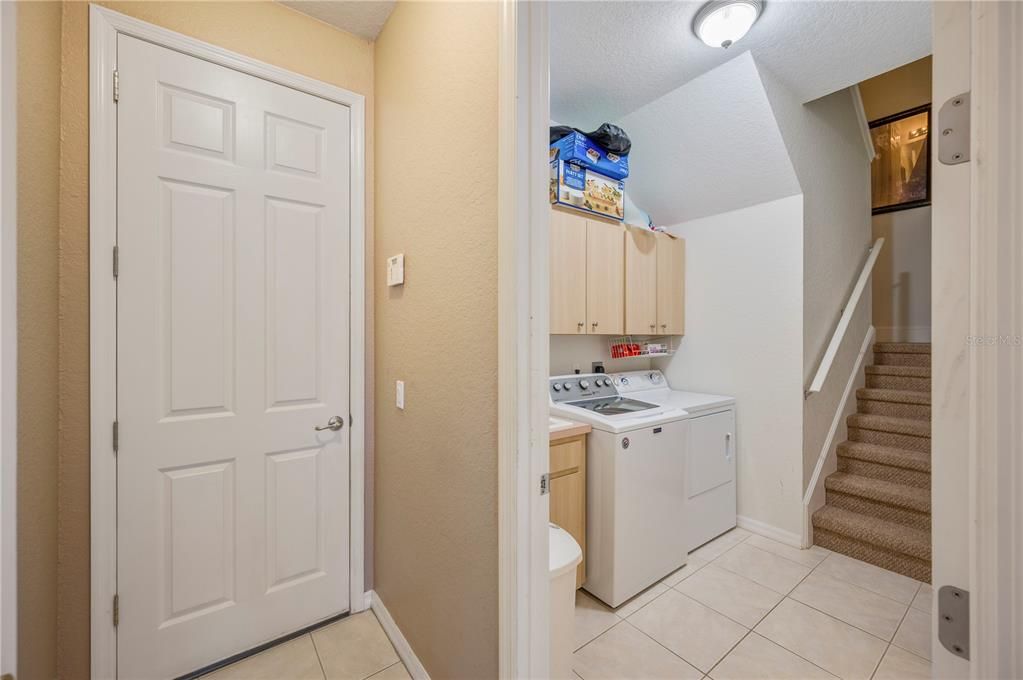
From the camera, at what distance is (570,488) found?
77.1 inches

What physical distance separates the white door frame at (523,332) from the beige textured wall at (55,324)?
134cm

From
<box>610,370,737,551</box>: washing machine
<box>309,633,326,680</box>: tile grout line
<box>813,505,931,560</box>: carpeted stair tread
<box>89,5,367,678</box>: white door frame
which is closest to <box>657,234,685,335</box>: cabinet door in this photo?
<box>610,370,737,551</box>: washing machine

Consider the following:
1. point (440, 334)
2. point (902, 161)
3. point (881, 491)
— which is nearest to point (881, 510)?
point (881, 491)

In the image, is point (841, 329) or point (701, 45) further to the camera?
point (841, 329)

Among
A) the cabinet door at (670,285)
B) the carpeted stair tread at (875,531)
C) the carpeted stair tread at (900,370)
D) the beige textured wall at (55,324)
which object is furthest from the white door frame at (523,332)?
the carpeted stair tread at (900,370)

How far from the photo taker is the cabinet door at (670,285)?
2936 millimetres

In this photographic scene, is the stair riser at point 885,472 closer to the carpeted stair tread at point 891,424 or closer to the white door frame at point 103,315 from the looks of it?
the carpeted stair tread at point 891,424

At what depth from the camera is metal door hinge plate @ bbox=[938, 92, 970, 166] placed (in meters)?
0.48

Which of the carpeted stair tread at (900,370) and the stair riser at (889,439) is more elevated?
the carpeted stair tread at (900,370)

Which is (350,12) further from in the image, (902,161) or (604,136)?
(902,161)

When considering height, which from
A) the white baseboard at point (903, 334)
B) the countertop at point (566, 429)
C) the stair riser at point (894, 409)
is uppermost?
the white baseboard at point (903, 334)

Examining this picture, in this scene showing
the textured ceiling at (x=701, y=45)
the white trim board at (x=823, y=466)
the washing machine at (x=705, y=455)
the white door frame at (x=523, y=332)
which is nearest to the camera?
the white door frame at (x=523, y=332)

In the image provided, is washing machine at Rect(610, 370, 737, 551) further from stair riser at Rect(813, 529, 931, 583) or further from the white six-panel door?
the white six-panel door

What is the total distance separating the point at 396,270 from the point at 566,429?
3.41ft
